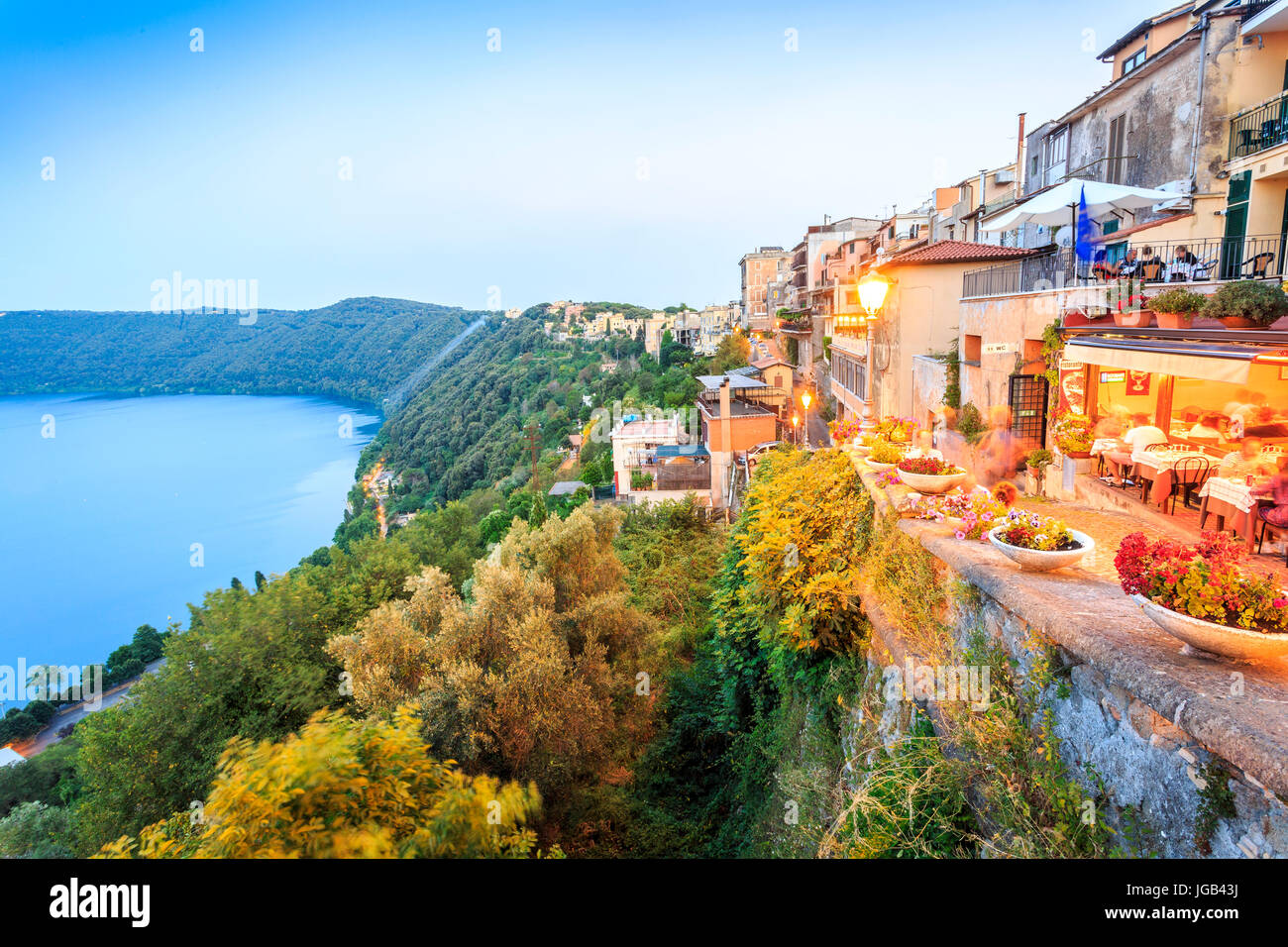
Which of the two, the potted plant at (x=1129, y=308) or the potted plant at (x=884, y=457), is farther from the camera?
the potted plant at (x=884, y=457)

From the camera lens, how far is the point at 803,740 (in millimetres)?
8602

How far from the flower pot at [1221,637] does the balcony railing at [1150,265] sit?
26.3ft

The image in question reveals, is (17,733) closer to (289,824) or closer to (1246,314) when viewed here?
(289,824)

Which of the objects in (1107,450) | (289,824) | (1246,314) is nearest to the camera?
(289,824)

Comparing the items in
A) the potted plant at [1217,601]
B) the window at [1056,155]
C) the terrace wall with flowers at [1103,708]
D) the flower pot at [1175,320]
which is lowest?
the terrace wall with flowers at [1103,708]

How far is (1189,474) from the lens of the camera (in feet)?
22.8

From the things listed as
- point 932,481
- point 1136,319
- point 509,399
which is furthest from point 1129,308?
point 509,399

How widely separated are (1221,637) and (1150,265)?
29.1ft

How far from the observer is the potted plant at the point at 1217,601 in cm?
301

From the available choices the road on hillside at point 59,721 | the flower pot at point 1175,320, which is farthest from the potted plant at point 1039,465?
the road on hillside at point 59,721

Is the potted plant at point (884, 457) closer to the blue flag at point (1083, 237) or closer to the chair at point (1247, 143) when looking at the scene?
the blue flag at point (1083, 237)

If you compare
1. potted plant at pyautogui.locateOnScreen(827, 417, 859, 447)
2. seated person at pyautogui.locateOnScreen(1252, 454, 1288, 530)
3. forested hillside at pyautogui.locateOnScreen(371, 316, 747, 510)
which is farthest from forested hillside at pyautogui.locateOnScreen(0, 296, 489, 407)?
seated person at pyautogui.locateOnScreen(1252, 454, 1288, 530)
